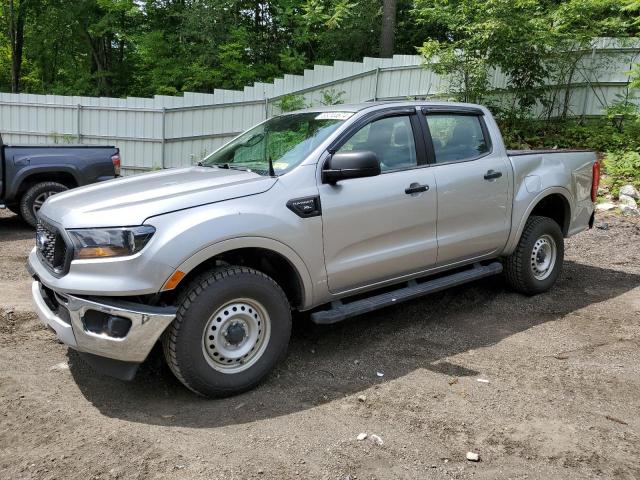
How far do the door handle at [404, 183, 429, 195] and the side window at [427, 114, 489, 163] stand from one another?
15.9 inches

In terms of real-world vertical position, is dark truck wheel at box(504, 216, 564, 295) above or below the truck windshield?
below

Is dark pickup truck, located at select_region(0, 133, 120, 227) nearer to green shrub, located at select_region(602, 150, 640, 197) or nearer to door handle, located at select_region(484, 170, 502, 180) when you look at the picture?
door handle, located at select_region(484, 170, 502, 180)

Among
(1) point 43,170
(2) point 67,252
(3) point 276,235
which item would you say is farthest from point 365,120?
(1) point 43,170

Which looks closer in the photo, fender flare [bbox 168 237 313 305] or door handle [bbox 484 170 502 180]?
fender flare [bbox 168 237 313 305]

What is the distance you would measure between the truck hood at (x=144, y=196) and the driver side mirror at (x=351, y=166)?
1.38 ft

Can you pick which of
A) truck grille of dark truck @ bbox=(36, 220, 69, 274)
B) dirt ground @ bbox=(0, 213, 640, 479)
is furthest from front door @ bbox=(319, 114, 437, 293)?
truck grille of dark truck @ bbox=(36, 220, 69, 274)

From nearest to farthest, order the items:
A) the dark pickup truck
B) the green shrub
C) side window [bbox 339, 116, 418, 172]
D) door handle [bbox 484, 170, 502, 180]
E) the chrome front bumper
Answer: the chrome front bumper, side window [bbox 339, 116, 418, 172], door handle [bbox 484, 170, 502, 180], the dark pickup truck, the green shrub

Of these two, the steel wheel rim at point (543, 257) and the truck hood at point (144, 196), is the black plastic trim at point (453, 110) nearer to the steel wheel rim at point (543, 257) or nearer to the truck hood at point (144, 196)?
the steel wheel rim at point (543, 257)

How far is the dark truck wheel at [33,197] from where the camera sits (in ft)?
27.8

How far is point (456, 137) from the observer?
5.12 m

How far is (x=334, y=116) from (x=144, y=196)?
64.3 inches

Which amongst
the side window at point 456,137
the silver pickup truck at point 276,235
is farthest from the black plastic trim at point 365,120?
the side window at point 456,137

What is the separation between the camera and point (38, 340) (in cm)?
456

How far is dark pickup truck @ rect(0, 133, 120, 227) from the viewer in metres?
8.27
